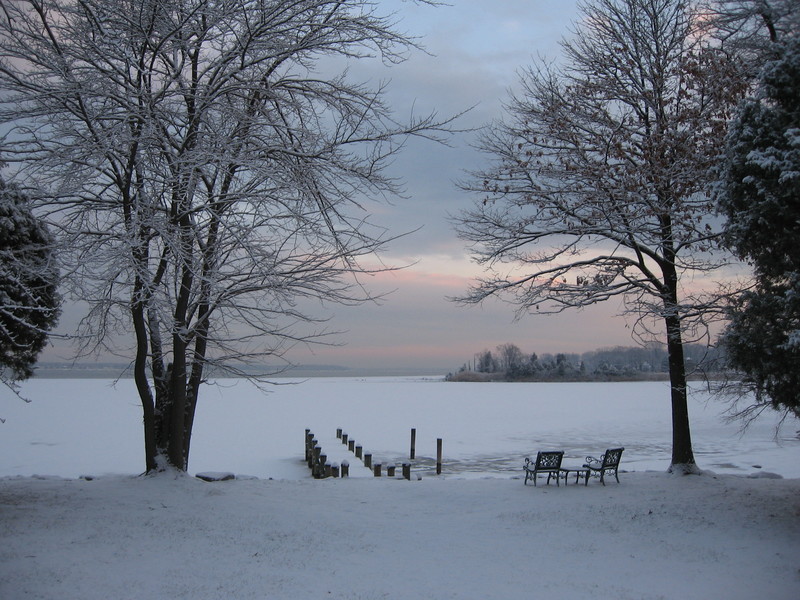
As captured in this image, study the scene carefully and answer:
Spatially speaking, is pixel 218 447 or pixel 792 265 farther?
pixel 218 447

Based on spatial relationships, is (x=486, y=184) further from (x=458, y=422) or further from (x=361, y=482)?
(x=458, y=422)

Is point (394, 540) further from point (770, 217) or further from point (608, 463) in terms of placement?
point (608, 463)

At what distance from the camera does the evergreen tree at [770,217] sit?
330 inches

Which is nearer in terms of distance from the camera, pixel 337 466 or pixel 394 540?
pixel 394 540

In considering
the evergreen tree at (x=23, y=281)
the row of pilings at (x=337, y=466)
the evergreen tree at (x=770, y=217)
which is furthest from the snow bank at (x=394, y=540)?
the row of pilings at (x=337, y=466)

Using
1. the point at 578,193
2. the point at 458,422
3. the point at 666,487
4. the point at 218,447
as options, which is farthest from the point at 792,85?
the point at 458,422

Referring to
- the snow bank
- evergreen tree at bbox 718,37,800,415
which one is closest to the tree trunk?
the snow bank

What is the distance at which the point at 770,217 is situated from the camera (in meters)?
8.59

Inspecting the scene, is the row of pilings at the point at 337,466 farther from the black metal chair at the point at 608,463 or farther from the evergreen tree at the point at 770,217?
the evergreen tree at the point at 770,217

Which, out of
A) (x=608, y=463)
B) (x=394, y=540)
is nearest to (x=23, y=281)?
(x=394, y=540)

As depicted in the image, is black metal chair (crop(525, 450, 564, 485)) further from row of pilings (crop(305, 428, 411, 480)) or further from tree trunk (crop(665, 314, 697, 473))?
row of pilings (crop(305, 428, 411, 480))

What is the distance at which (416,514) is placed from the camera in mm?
10477

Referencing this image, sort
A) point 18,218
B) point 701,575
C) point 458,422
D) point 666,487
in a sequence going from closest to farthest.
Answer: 1. point 701,575
2. point 18,218
3. point 666,487
4. point 458,422

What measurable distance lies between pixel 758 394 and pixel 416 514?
586 centimetres
